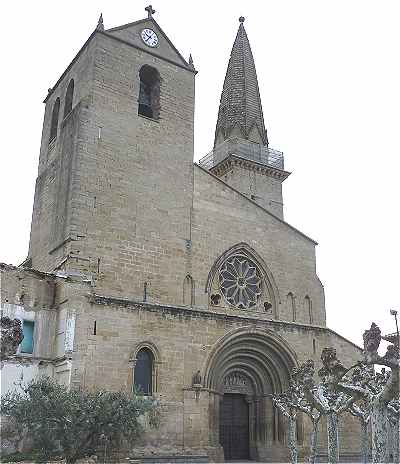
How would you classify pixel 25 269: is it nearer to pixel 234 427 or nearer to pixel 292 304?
pixel 234 427

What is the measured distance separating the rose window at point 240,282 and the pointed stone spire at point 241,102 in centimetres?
1118

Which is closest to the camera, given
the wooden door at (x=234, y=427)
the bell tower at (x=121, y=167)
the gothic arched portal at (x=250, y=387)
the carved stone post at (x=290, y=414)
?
the carved stone post at (x=290, y=414)

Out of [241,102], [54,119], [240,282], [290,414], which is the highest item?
[241,102]

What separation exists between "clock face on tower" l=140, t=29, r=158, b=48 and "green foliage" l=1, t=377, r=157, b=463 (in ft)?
49.3

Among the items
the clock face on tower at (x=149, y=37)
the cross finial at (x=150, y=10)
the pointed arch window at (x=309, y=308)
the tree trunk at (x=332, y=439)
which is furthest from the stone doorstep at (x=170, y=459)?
the cross finial at (x=150, y=10)

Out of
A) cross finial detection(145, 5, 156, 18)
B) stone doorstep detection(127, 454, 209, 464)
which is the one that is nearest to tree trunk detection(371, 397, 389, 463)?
stone doorstep detection(127, 454, 209, 464)

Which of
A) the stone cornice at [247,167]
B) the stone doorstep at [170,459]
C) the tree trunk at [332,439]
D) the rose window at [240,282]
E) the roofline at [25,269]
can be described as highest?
the stone cornice at [247,167]

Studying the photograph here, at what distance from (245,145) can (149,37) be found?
9.62 metres

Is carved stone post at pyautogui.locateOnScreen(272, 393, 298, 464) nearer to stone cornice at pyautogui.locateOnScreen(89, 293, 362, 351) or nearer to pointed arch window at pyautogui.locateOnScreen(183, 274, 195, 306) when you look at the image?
stone cornice at pyautogui.locateOnScreen(89, 293, 362, 351)

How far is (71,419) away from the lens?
1333cm

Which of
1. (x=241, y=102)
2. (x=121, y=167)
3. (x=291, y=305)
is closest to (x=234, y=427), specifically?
(x=291, y=305)

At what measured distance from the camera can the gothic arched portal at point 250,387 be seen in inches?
837

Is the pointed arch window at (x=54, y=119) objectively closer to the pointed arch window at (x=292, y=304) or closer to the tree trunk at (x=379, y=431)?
the pointed arch window at (x=292, y=304)

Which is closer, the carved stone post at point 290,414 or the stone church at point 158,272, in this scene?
the carved stone post at point 290,414
